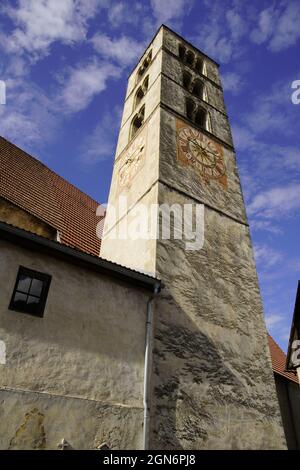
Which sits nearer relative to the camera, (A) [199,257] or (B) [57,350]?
(B) [57,350]

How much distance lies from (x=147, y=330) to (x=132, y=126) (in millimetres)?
8935

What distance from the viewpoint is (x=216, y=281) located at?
847 centimetres

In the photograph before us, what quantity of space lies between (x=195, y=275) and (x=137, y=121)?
24.7 ft

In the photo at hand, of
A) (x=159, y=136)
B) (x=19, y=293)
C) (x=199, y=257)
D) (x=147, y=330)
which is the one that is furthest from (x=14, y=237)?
(x=159, y=136)

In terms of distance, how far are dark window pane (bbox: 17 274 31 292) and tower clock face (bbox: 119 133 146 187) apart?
5.64 metres

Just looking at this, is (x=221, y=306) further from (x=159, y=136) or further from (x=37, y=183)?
(x=37, y=183)

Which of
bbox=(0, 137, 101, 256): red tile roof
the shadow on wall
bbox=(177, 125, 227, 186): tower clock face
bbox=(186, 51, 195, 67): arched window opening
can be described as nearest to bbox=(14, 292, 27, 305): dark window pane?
the shadow on wall

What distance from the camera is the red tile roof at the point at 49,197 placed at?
34.9 ft

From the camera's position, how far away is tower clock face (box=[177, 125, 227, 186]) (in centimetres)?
1059

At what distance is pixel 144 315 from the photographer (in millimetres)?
6691

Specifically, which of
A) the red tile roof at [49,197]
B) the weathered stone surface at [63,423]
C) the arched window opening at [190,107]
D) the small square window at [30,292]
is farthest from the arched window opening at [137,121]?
the weathered stone surface at [63,423]

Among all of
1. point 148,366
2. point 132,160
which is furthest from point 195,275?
point 132,160

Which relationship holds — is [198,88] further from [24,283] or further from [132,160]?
[24,283]

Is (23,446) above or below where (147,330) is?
below
